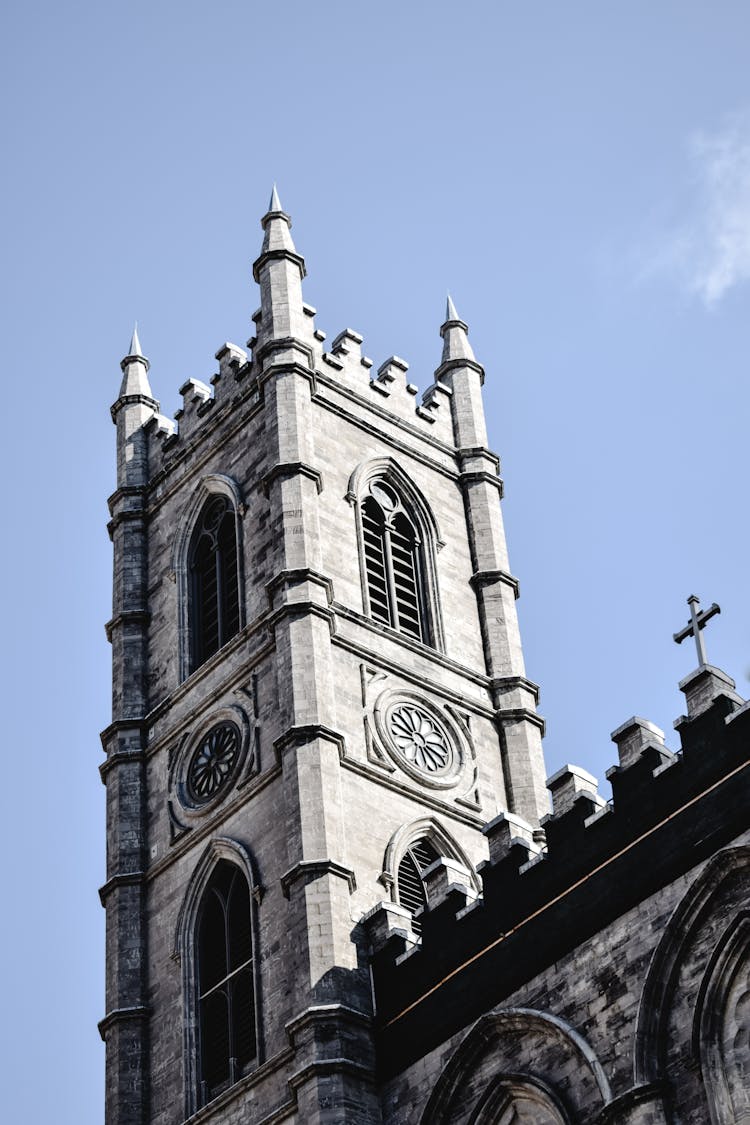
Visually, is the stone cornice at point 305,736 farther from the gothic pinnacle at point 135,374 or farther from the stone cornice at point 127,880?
the gothic pinnacle at point 135,374

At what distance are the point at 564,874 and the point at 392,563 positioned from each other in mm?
12939

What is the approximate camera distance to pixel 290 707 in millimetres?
37562

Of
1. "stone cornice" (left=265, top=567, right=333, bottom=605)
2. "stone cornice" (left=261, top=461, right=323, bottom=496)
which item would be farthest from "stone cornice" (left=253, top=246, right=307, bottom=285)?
"stone cornice" (left=265, top=567, right=333, bottom=605)

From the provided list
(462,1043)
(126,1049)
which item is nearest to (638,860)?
(462,1043)

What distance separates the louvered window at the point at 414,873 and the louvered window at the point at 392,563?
489 centimetres

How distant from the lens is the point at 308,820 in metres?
35.7

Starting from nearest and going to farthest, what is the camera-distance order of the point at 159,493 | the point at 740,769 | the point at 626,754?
the point at 740,769, the point at 626,754, the point at 159,493

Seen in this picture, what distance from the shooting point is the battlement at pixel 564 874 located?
2886 centimetres

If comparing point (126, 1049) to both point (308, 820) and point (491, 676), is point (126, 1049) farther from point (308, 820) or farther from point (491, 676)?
point (491, 676)

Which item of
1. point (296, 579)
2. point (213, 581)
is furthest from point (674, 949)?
point (213, 581)

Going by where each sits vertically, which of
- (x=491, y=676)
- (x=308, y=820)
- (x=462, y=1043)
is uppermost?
(x=491, y=676)

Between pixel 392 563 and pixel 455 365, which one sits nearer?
pixel 392 563

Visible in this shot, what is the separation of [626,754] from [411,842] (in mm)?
7966

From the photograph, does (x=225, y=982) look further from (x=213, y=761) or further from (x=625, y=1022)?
(x=625, y=1022)
